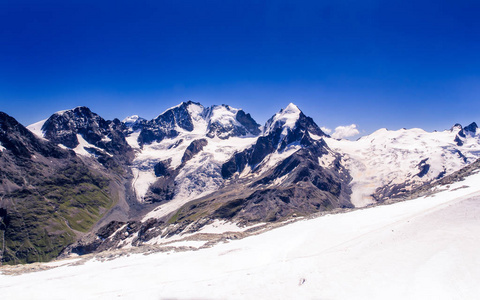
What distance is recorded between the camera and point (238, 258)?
3017 centimetres

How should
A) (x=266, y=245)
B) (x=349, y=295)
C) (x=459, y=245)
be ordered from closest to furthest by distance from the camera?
(x=349, y=295)
(x=459, y=245)
(x=266, y=245)

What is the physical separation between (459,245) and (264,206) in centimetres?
14854

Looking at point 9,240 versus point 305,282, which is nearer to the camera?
point 305,282

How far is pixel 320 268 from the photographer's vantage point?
22.6 meters

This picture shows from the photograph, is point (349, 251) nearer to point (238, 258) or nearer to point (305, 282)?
point (305, 282)

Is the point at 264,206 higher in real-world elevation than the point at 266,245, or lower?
lower

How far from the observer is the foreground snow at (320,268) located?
65.1 ft

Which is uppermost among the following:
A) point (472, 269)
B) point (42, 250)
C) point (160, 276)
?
point (160, 276)

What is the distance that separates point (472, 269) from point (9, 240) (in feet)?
836

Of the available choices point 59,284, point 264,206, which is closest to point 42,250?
point 264,206

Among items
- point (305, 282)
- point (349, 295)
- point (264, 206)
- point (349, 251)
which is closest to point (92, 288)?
point (305, 282)

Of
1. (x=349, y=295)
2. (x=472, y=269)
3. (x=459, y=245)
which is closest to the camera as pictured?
(x=349, y=295)

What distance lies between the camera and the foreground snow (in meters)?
19.8

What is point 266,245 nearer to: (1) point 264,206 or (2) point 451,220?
(2) point 451,220
